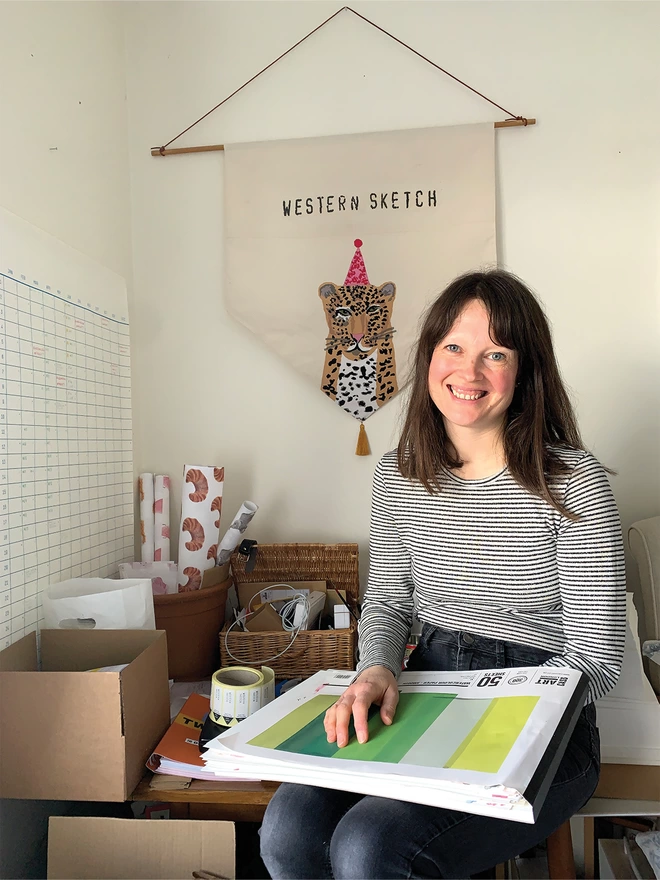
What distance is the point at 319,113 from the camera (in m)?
1.67

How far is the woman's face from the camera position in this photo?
100 cm

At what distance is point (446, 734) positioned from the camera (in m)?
0.78

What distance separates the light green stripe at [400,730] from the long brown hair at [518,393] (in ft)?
1.09

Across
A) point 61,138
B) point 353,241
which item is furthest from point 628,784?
point 61,138

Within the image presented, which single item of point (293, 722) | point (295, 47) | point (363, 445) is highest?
point (295, 47)

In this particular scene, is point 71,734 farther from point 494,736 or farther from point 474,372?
point 474,372

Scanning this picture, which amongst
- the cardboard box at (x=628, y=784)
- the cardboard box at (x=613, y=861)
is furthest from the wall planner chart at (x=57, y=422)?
the cardboard box at (x=613, y=861)

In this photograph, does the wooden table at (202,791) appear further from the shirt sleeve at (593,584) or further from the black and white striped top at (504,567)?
the shirt sleeve at (593,584)

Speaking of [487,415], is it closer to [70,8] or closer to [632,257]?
[632,257]

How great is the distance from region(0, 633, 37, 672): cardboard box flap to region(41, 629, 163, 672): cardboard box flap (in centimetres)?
2

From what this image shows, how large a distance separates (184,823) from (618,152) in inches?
66.2

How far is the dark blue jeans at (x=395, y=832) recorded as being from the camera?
2.39ft

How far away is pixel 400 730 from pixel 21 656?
683 millimetres

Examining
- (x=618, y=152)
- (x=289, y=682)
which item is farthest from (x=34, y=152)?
(x=618, y=152)
